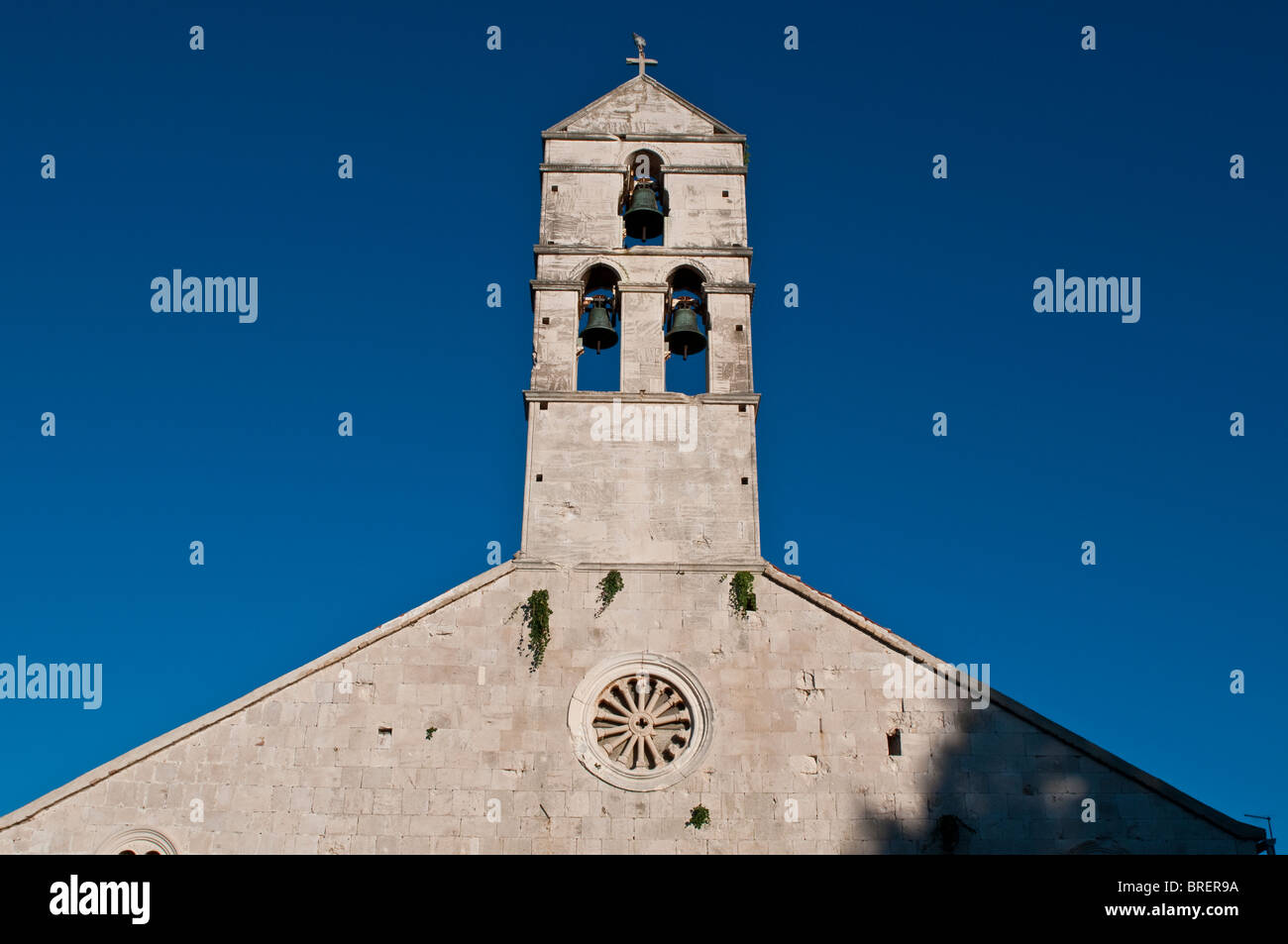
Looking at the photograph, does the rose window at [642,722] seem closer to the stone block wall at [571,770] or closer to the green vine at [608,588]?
the stone block wall at [571,770]

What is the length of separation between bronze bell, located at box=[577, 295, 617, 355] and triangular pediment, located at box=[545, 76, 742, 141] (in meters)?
3.70

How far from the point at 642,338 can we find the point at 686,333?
84cm

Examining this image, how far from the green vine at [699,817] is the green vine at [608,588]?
3470mm

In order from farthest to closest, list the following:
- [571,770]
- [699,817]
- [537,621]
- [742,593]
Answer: [742,593]
[537,621]
[571,770]
[699,817]

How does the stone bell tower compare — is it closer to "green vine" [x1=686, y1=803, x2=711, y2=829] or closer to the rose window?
the rose window

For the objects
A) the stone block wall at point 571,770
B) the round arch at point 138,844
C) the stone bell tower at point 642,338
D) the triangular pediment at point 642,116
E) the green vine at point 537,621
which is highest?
the triangular pediment at point 642,116

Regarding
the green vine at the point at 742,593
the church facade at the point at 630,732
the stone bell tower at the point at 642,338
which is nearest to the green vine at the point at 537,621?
the church facade at the point at 630,732

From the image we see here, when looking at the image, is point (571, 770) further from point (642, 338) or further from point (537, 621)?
point (642, 338)

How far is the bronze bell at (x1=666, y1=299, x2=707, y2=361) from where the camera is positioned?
2345 centimetres

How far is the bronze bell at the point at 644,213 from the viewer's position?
24391 mm

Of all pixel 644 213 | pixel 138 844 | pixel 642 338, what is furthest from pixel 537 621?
pixel 644 213

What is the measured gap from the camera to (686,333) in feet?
76.8
